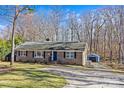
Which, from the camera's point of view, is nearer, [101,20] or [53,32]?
[53,32]

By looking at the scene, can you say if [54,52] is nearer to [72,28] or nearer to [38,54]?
[38,54]

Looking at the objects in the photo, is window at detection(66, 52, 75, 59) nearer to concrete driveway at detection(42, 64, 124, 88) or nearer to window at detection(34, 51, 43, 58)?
window at detection(34, 51, 43, 58)

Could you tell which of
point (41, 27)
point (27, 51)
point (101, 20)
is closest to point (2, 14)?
point (41, 27)

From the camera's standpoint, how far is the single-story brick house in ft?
82.1

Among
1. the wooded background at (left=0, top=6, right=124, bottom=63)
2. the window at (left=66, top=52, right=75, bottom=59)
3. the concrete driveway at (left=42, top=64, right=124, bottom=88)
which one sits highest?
the wooded background at (left=0, top=6, right=124, bottom=63)

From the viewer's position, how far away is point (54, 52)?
85.9 feet

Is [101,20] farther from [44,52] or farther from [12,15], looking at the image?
[12,15]

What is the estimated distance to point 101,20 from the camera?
32812mm

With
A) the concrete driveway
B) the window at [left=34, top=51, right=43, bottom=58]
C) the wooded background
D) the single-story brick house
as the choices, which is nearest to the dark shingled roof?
the single-story brick house

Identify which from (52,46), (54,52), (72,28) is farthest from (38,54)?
(72,28)

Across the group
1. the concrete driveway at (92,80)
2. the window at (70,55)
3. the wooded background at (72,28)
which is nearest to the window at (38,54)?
the wooded background at (72,28)

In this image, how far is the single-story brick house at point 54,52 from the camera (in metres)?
25.0
